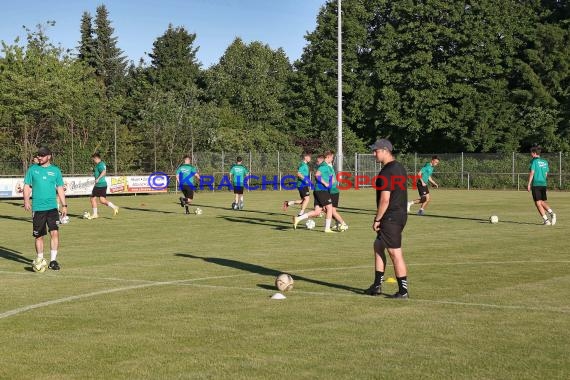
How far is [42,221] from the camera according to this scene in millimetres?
12844

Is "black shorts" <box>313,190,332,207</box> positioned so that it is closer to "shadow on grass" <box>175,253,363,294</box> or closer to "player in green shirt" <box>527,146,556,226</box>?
"shadow on grass" <box>175,253,363,294</box>

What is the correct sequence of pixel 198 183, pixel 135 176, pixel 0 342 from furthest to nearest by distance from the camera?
pixel 198 183
pixel 135 176
pixel 0 342

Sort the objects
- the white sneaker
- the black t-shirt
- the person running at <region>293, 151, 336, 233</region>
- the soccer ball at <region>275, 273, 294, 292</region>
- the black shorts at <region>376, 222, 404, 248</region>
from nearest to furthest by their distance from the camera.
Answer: the black t-shirt → the black shorts at <region>376, 222, 404, 248</region> → the soccer ball at <region>275, 273, 294, 292</region> → the person running at <region>293, 151, 336, 233</region> → the white sneaker

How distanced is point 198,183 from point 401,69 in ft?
78.4

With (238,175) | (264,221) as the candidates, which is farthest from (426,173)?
(238,175)

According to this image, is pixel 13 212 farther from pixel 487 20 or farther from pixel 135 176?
pixel 487 20

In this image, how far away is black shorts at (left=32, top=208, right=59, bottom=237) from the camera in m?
12.8

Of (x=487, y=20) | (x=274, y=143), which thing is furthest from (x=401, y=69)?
(x=274, y=143)

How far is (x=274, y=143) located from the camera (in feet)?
215

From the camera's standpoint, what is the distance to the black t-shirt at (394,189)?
31.5 feet

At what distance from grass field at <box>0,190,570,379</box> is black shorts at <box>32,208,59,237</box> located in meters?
0.71

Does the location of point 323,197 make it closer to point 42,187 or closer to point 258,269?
point 258,269

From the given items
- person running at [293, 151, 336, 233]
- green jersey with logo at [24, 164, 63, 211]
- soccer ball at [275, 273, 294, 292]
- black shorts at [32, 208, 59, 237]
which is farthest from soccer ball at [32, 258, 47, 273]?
person running at [293, 151, 336, 233]

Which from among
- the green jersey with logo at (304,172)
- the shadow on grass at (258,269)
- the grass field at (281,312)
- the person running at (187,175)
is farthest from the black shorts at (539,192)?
the person running at (187,175)
